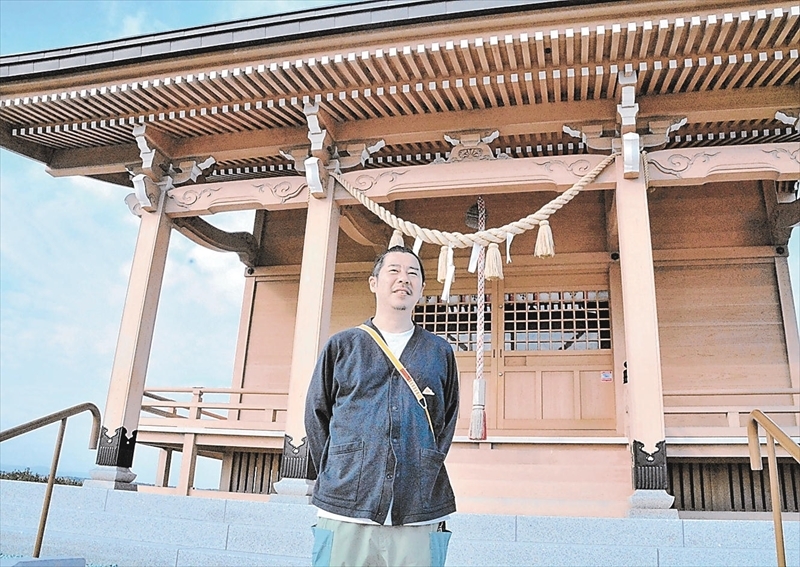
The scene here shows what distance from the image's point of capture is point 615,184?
5.70 m

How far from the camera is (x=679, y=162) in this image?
18.5 feet

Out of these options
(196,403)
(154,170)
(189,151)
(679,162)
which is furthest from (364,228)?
(679,162)

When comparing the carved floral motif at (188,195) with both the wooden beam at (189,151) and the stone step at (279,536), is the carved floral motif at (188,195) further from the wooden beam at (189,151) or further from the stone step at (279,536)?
the stone step at (279,536)

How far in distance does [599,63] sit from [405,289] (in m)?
4.07

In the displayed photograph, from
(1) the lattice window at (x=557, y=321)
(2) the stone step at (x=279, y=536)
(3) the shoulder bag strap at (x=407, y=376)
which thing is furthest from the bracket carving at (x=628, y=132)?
(3) the shoulder bag strap at (x=407, y=376)

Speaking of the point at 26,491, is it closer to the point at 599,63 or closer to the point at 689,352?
the point at 599,63

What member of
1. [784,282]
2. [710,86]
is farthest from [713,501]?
[710,86]

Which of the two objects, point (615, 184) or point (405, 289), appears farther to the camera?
point (615, 184)

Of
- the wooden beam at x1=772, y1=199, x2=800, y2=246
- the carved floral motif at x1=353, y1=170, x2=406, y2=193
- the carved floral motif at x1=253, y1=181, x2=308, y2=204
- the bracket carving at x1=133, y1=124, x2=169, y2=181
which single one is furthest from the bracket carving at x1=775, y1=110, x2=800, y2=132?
the bracket carving at x1=133, y1=124, x2=169, y2=181

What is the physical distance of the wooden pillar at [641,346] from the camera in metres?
4.90

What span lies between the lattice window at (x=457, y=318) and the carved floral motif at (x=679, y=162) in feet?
9.73

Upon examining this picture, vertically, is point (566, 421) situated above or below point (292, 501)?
above

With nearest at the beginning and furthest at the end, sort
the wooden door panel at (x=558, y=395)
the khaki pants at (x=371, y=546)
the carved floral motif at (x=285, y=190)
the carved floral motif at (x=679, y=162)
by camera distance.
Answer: the khaki pants at (x=371, y=546) → the carved floral motif at (x=679, y=162) → the carved floral motif at (x=285, y=190) → the wooden door panel at (x=558, y=395)

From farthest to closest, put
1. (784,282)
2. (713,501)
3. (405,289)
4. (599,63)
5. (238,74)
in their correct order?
(784,282), (713,501), (238,74), (599,63), (405,289)
